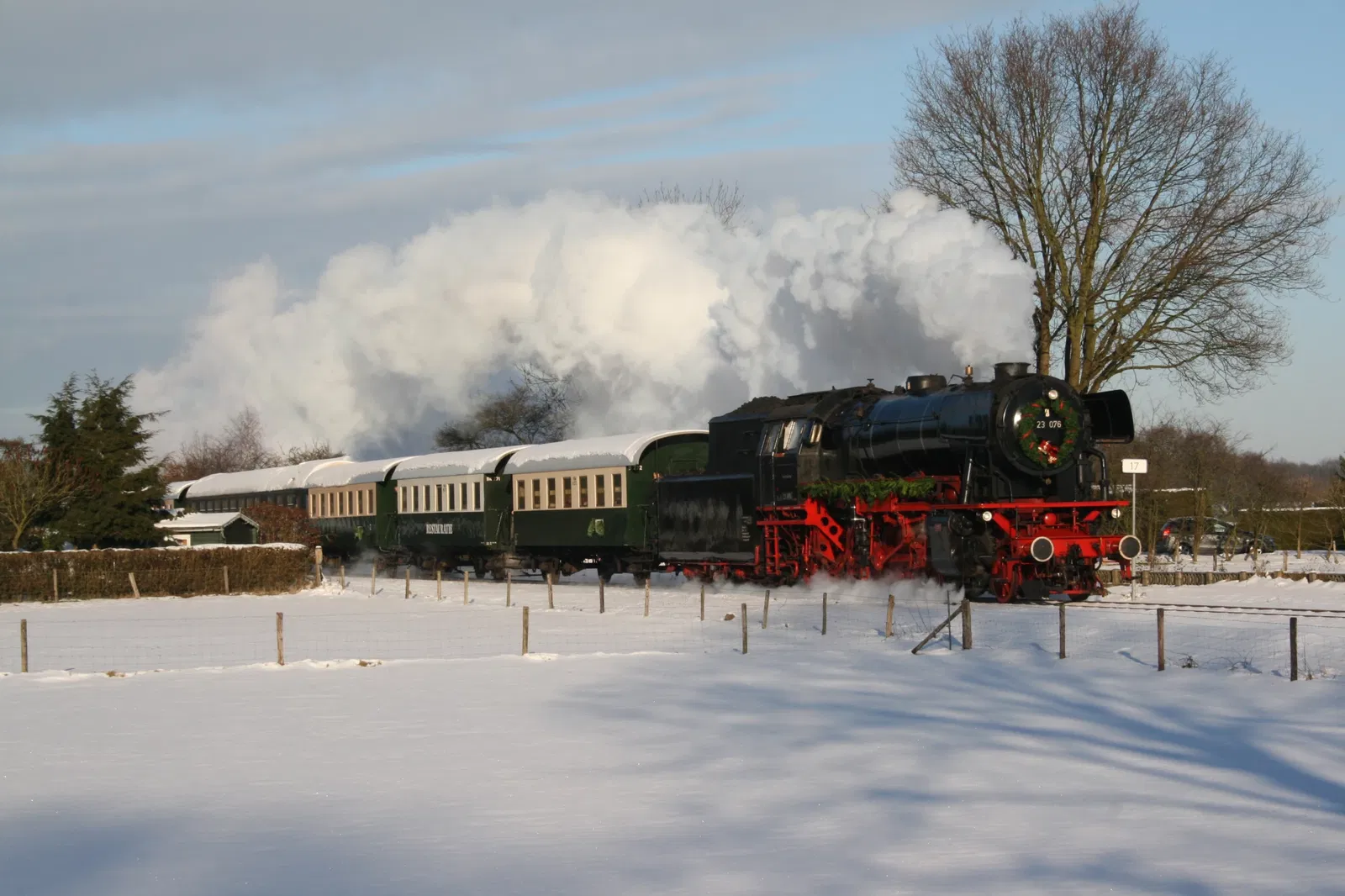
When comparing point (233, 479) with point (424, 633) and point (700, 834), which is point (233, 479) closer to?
point (424, 633)

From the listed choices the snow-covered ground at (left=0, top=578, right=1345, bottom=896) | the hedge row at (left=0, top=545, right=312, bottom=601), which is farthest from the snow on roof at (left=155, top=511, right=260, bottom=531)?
the snow-covered ground at (left=0, top=578, right=1345, bottom=896)

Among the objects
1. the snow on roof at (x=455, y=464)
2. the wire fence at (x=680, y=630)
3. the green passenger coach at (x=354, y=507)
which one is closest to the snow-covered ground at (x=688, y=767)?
the wire fence at (x=680, y=630)

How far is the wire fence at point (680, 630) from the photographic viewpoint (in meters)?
18.5

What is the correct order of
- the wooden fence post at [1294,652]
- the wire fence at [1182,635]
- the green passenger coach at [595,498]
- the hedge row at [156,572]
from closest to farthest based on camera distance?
the wooden fence post at [1294,652] → the wire fence at [1182,635] → the green passenger coach at [595,498] → the hedge row at [156,572]

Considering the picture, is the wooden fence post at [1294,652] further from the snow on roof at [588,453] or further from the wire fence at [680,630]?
the snow on roof at [588,453]

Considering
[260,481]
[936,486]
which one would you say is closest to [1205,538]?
[936,486]

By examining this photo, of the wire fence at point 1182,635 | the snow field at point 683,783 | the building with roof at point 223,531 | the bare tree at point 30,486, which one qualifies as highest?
the bare tree at point 30,486

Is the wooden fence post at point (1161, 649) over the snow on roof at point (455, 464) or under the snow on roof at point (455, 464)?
under

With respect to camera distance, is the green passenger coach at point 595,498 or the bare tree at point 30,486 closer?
the green passenger coach at point 595,498

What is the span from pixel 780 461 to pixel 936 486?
3264 mm

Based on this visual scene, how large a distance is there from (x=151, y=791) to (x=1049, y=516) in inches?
623

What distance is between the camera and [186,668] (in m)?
18.8

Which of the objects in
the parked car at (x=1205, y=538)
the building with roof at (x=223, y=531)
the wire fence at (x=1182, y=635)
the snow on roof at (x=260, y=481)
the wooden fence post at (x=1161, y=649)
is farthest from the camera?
the snow on roof at (x=260, y=481)

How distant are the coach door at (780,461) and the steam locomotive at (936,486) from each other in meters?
0.03
